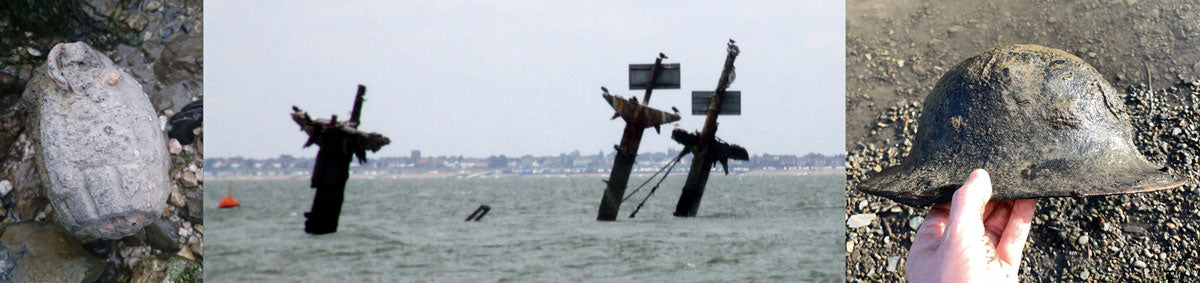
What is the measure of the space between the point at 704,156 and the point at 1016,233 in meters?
2.87

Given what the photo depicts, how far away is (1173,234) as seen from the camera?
2.93m

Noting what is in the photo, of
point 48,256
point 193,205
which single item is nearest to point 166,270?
point 193,205

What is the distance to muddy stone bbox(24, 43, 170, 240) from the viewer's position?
→ 2.93 metres

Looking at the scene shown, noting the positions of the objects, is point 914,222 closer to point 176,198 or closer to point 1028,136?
point 1028,136

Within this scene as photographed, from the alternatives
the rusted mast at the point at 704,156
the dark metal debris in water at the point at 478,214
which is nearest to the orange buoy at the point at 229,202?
the dark metal debris in water at the point at 478,214

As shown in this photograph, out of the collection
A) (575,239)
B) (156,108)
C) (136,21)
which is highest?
(136,21)

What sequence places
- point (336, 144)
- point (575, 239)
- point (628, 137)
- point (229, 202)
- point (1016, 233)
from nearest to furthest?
point (1016, 233) < point (628, 137) < point (336, 144) < point (575, 239) < point (229, 202)

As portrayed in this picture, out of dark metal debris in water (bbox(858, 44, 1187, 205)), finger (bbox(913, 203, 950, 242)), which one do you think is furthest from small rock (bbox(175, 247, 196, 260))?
finger (bbox(913, 203, 950, 242))

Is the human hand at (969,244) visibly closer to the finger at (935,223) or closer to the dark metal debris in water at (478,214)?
the finger at (935,223)

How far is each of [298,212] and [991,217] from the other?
7565 millimetres

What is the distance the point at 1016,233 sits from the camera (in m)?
1.51

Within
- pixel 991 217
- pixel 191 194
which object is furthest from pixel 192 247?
pixel 991 217

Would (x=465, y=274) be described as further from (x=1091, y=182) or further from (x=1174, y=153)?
(x=1091, y=182)

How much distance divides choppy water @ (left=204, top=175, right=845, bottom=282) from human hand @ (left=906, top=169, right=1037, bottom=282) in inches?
114
